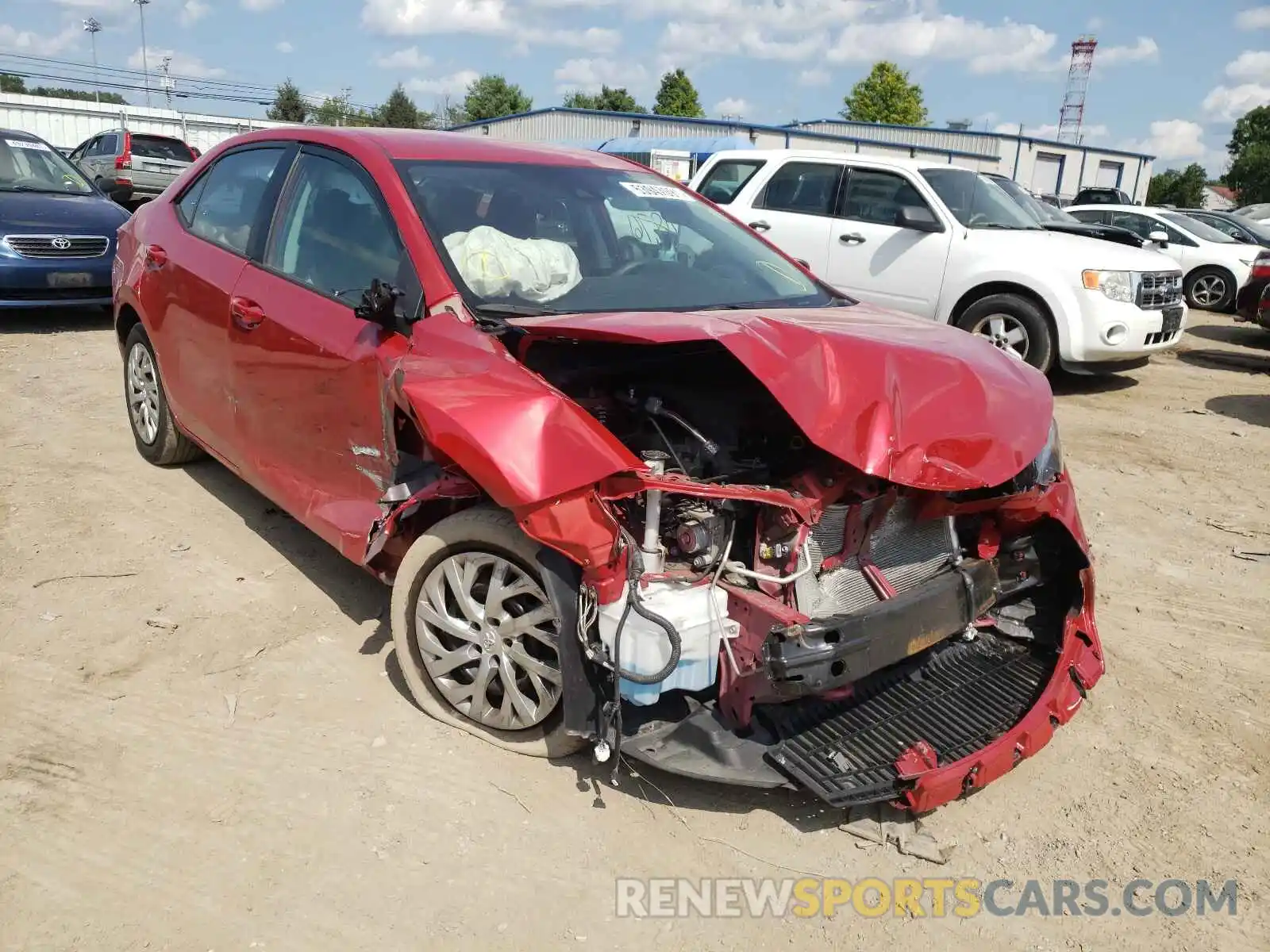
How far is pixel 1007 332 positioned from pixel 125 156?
15291 millimetres

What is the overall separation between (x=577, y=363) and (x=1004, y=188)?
7903 millimetres

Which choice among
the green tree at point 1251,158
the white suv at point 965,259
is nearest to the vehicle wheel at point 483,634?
the white suv at point 965,259

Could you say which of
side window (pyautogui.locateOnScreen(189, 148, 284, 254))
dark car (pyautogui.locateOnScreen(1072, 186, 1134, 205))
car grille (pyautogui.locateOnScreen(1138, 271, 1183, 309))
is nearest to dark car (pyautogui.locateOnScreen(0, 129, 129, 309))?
side window (pyautogui.locateOnScreen(189, 148, 284, 254))

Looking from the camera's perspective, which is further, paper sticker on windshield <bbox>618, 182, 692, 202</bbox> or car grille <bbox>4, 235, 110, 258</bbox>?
car grille <bbox>4, 235, 110, 258</bbox>

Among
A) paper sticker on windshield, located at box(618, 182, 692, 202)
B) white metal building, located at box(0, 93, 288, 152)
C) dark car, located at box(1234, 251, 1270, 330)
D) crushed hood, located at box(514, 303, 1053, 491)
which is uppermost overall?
white metal building, located at box(0, 93, 288, 152)

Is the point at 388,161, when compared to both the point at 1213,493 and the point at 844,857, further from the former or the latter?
the point at 1213,493

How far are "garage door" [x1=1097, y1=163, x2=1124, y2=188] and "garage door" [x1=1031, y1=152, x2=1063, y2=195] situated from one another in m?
3.43

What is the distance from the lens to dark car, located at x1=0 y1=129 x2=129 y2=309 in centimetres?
832

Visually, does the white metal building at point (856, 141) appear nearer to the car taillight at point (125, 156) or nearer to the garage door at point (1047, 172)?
→ the garage door at point (1047, 172)

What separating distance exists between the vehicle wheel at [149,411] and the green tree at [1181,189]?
2382 inches

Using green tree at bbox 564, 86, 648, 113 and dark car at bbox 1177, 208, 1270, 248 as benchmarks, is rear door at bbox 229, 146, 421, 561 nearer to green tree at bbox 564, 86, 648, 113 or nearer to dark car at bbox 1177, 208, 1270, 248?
dark car at bbox 1177, 208, 1270, 248

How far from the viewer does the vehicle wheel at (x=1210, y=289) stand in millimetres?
14281

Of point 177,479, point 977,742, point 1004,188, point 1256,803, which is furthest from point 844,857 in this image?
point 1004,188

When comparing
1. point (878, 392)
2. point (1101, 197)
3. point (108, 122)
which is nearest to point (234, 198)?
point (878, 392)
